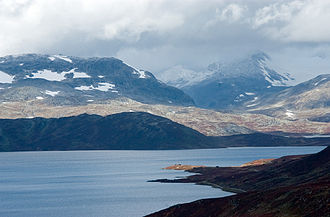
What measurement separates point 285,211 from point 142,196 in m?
74.6

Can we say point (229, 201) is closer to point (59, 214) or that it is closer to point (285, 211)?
point (285, 211)

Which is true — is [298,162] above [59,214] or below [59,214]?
above

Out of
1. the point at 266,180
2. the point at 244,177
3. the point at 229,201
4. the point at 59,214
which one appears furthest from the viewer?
the point at 244,177

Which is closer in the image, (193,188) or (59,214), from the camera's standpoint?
(59,214)

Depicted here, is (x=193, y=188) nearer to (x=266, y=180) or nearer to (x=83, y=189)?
(x=266, y=180)

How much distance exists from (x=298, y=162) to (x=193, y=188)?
34152 millimetres

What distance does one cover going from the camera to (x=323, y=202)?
9106cm

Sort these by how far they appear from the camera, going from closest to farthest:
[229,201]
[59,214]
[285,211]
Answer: [285,211] < [229,201] < [59,214]

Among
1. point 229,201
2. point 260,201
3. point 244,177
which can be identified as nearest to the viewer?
point 260,201

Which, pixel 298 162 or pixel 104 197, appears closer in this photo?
pixel 104 197

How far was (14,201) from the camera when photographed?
168m

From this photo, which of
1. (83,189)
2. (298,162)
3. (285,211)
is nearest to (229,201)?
(285,211)

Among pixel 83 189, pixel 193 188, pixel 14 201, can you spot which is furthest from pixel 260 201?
pixel 83 189

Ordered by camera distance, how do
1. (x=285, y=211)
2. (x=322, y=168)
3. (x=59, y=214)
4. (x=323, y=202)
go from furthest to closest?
(x=322, y=168) < (x=59, y=214) < (x=285, y=211) < (x=323, y=202)
